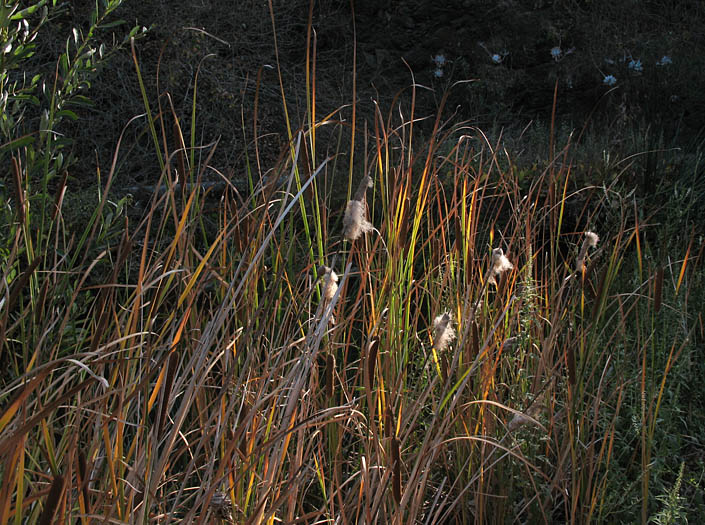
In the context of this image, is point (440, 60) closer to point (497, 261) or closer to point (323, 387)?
point (323, 387)

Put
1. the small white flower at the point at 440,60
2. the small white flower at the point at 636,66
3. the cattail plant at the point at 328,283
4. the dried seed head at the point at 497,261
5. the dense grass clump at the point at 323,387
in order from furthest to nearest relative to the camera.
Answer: the small white flower at the point at 440,60, the small white flower at the point at 636,66, the dried seed head at the point at 497,261, the cattail plant at the point at 328,283, the dense grass clump at the point at 323,387

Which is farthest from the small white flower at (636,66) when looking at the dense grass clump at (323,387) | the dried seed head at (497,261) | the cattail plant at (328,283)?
Answer: the cattail plant at (328,283)

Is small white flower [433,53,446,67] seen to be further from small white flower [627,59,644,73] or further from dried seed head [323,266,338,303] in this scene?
dried seed head [323,266,338,303]

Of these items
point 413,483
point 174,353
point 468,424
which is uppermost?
point 174,353

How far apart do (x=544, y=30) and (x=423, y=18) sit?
4.02ft

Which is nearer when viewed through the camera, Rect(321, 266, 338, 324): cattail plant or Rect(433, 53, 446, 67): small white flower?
Rect(321, 266, 338, 324): cattail plant

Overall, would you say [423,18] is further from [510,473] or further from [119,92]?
[510,473]

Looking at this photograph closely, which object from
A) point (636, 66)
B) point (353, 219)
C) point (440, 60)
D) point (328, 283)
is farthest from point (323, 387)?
point (440, 60)

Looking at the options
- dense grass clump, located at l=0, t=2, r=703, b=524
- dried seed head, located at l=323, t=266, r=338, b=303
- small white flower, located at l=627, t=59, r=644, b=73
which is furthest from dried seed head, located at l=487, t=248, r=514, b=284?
small white flower, located at l=627, t=59, r=644, b=73

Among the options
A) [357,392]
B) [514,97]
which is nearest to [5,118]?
[357,392]

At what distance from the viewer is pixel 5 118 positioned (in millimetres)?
1673

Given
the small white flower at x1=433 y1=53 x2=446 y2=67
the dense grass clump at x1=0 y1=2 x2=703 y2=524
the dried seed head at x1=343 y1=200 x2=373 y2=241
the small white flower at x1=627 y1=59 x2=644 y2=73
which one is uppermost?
the dried seed head at x1=343 y1=200 x2=373 y2=241

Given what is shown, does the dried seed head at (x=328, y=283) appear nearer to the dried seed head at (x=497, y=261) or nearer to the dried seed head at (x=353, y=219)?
the dried seed head at (x=353, y=219)

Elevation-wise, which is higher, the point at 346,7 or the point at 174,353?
the point at 174,353
